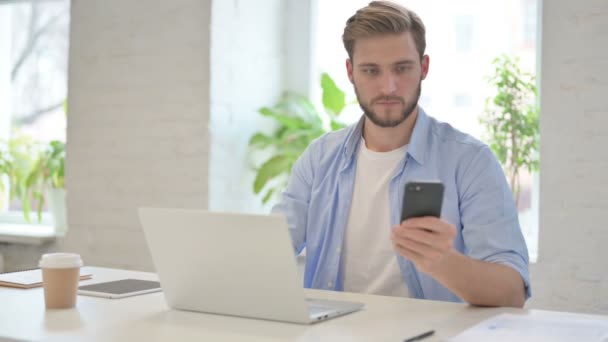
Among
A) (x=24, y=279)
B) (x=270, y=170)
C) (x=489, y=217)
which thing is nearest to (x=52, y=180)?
(x=270, y=170)

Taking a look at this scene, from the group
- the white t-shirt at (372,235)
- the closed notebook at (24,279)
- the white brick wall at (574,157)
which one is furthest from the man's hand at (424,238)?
the white brick wall at (574,157)

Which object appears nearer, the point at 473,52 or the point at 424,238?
the point at 424,238

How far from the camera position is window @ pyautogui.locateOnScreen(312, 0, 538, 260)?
3082 millimetres

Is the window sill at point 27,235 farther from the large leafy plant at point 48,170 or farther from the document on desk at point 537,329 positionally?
the document on desk at point 537,329

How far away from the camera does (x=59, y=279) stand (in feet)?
5.00

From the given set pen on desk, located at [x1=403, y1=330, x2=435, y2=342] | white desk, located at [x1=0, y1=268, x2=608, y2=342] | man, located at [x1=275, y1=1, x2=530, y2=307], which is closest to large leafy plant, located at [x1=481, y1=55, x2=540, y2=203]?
man, located at [x1=275, y1=1, x2=530, y2=307]

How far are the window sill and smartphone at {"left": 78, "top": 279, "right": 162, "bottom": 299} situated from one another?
208 centimetres

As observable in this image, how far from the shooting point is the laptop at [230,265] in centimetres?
134

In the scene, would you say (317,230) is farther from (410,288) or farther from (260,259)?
(260,259)

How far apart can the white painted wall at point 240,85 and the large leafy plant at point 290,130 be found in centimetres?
7

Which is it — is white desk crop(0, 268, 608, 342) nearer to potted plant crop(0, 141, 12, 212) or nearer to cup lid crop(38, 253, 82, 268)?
cup lid crop(38, 253, 82, 268)

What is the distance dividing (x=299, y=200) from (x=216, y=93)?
50.2 inches

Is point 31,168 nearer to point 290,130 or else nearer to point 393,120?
point 290,130

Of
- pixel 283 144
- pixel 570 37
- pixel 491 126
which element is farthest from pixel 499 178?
pixel 283 144
